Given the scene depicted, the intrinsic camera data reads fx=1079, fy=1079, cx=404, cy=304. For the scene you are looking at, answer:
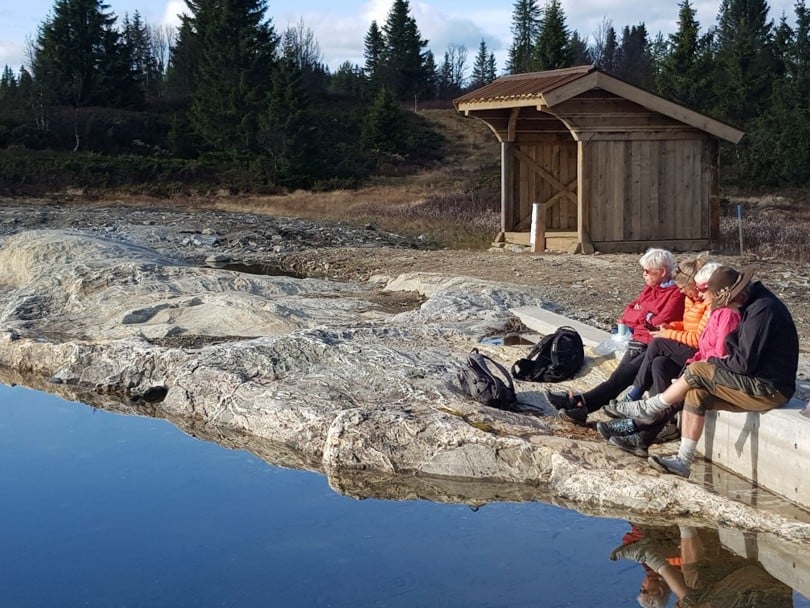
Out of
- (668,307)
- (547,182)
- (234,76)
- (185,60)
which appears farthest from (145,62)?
(668,307)

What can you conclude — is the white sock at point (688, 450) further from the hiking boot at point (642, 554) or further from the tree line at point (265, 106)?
the tree line at point (265, 106)

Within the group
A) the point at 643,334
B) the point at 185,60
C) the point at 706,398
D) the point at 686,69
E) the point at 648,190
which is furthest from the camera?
the point at 185,60

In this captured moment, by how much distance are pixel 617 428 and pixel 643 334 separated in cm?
101

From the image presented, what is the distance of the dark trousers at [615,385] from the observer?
25.8 ft

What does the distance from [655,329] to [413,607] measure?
3397 millimetres

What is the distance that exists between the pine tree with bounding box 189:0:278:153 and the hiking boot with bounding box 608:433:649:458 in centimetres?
3917

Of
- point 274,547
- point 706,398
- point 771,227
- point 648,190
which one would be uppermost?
point 648,190

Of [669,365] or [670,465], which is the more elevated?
[669,365]

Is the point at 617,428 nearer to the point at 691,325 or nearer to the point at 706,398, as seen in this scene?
the point at 706,398

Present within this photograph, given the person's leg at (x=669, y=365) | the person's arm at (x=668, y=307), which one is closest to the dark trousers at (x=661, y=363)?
the person's leg at (x=669, y=365)

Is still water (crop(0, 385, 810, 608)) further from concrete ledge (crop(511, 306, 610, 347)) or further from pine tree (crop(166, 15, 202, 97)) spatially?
pine tree (crop(166, 15, 202, 97))

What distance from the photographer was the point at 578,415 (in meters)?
7.86

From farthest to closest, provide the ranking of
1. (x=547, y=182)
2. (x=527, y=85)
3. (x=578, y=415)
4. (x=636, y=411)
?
1. (x=547, y=182)
2. (x=527, y=85)
3. (x=578, y=415)
4. (x=636, y=411)

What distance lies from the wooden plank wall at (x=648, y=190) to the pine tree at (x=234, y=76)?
Result: 29.6m
